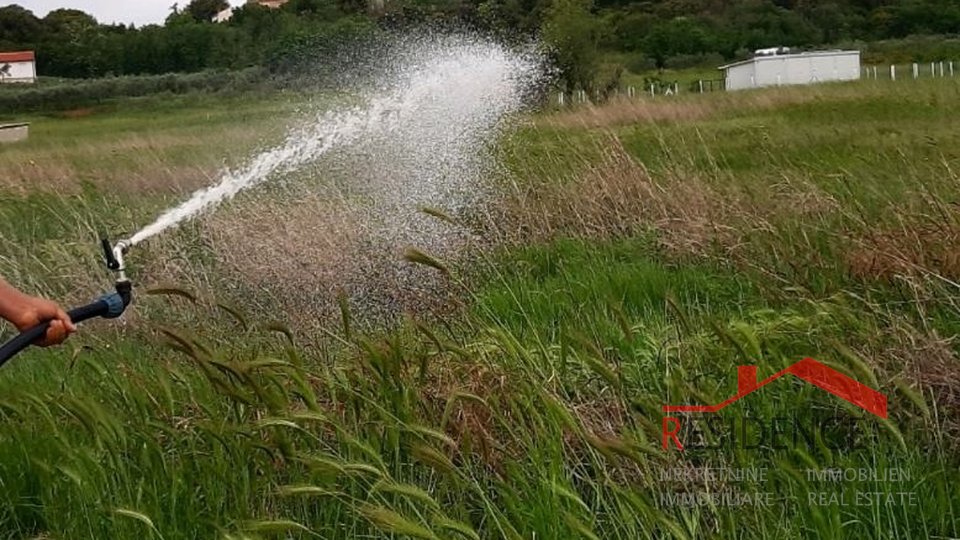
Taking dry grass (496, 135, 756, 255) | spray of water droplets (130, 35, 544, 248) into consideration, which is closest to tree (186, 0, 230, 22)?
spray of water droplets (130, 35, 544, 248)

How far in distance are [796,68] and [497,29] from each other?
26069mm

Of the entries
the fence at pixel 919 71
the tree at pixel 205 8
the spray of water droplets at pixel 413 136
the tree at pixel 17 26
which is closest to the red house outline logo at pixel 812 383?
the spray of water droplets at pixel 413 136

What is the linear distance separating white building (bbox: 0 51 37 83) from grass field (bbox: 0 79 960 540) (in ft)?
139

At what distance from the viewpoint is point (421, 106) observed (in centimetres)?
951

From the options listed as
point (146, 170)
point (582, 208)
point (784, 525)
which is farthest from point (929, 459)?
point (146, 170)

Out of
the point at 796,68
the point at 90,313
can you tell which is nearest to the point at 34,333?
the point at 90,313

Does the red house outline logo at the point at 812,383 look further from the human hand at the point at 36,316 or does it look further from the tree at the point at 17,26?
the tree at the point at 17,26

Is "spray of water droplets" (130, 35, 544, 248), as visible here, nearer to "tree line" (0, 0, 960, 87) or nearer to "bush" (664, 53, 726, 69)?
"tree line" (0, 0, 960, 87)

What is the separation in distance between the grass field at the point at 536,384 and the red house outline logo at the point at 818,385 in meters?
0.04

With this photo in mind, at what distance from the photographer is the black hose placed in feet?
9.88

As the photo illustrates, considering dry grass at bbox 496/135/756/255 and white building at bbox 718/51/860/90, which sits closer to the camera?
dry grass at bbox 496/135/756/255

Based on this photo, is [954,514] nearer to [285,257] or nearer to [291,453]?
[291,453]

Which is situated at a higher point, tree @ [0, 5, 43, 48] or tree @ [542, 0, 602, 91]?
tree @ [0, 5, 43, 48]

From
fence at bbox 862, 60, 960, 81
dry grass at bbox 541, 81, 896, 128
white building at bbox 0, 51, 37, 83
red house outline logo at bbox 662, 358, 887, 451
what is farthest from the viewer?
white building at bbox 0, 51, 37, 83
